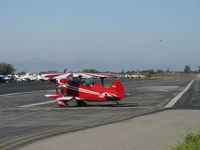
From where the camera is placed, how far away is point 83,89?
23.2 meters

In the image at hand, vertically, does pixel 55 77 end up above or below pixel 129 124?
above

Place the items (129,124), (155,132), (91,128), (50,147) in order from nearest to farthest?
(50,147) < (155,132) < (91,128) < (129,124)

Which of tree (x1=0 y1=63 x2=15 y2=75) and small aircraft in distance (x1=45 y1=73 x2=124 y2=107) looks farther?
tree (x1=0 y1=63 x2=15 y2=75)

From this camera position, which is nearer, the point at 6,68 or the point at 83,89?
the point at 83,89

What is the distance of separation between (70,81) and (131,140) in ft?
44.2

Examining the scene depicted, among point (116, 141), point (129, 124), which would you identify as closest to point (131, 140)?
point (116, 141)

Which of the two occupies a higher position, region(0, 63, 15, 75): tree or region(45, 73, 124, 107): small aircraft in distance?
region(0, 63, 15, 75): tree

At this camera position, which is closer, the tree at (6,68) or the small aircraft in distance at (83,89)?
the small aircraft in distance at (83,89)

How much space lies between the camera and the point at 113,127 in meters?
13.4

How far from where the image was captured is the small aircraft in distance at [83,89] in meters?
22.1

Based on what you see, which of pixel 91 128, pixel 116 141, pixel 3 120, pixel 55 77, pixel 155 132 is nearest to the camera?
pixel 116 141

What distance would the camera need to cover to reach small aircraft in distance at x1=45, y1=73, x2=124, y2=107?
2212cm

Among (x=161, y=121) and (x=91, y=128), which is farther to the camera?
(x=161, y=121)

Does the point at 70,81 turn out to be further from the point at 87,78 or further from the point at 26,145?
the point at 26,145
